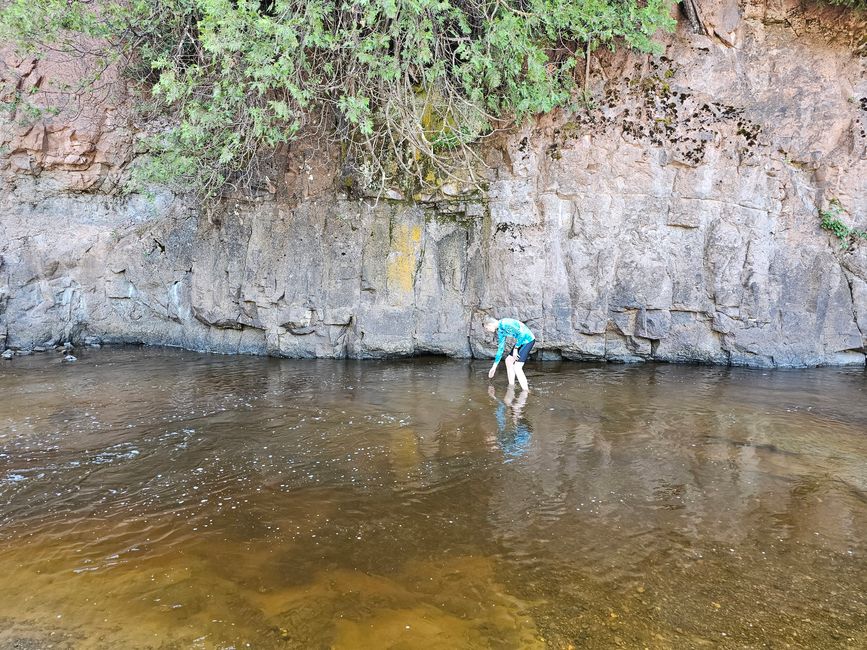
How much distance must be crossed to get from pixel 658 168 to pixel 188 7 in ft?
29.1

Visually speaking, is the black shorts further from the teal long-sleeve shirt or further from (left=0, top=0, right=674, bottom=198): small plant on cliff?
(left=0, top=0, right=674, bottom=198): small plant on cliff

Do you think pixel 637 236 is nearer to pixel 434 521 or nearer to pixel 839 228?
pixel 839 228

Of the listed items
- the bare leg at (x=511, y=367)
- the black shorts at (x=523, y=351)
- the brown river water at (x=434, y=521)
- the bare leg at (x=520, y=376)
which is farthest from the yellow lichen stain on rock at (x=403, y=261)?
the brown river water at (x=434, y=521)

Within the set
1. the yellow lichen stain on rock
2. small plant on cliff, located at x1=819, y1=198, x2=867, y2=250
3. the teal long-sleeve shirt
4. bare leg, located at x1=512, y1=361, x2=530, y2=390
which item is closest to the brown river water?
bare leg, located at x1=512, y1=361, x2=530, y2=390

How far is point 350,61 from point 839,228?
32.0 feet

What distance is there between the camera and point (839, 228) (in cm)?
1120

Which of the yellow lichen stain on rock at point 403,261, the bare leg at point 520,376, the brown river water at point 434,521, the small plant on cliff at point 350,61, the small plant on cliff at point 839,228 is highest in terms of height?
the small plant on cliff at point 350,61

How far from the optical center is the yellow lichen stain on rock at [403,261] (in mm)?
11992

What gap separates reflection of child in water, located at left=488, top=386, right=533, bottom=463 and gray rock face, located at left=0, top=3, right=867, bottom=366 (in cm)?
319

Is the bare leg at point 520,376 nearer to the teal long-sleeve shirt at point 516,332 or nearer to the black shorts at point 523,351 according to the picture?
the black shorts at point 523,351

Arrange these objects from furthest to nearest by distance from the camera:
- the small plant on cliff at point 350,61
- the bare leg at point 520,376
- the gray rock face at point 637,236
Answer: the gray rock face at point 637,236 → the bare leg at point 520,376 → the small plant on cliff at point 350,61

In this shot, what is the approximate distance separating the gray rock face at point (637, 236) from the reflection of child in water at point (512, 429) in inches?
126

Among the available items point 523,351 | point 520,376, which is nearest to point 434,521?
point 520,376

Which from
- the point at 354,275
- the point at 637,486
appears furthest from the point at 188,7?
the point at 637,486
